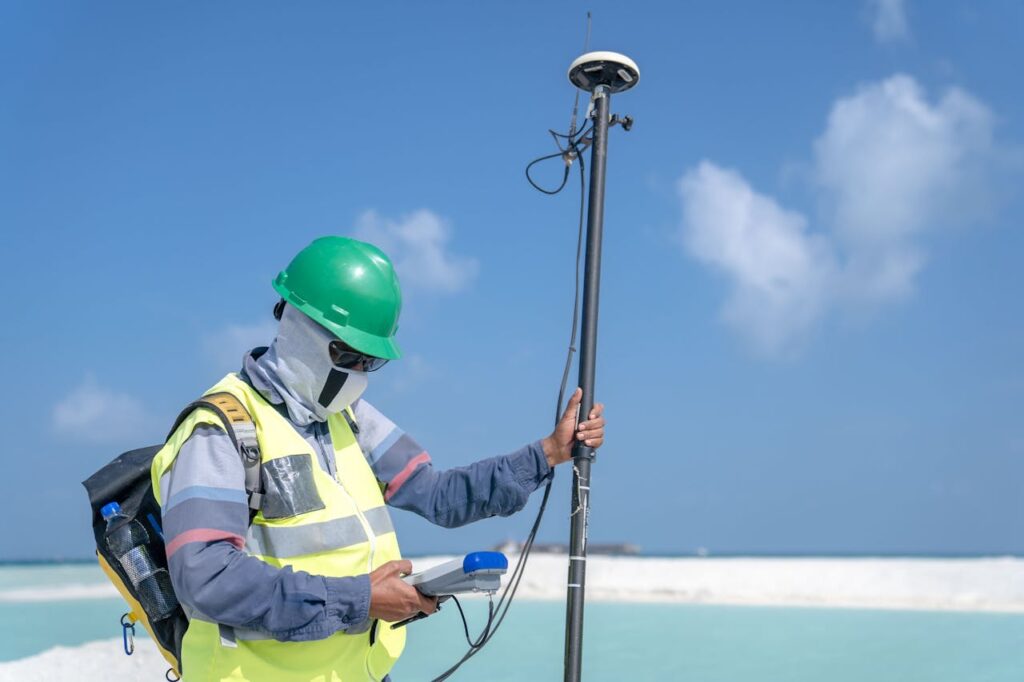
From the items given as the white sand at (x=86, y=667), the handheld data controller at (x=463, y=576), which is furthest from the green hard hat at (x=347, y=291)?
the white sand at (x=86, y=667)

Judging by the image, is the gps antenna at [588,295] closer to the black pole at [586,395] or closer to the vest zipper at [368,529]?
the black pole at [586,395]

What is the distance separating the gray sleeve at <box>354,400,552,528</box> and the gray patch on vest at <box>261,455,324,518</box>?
0.59 metres

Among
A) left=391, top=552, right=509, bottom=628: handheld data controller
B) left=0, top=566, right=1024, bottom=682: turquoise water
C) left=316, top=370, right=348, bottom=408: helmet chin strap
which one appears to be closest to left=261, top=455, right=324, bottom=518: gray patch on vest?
left=316, top=370, right=348, bottom=408: helmet chin strap

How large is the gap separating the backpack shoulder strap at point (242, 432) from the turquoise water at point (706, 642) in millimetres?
7121

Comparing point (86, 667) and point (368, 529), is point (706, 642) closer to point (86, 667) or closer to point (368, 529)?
point (86, 667)

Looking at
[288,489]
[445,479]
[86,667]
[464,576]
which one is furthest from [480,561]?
[86,667]

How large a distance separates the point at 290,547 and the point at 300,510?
3.9 inches

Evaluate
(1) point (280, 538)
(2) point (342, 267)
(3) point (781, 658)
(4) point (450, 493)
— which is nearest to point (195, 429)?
(1) point (280, 538)

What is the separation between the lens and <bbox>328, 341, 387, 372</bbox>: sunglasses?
271 cm

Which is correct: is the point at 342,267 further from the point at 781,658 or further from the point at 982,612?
the point at 982,612

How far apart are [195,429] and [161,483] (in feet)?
0.61

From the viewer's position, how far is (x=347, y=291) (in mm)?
2715

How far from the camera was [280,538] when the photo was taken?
2.52 meters

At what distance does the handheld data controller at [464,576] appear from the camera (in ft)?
7.85
